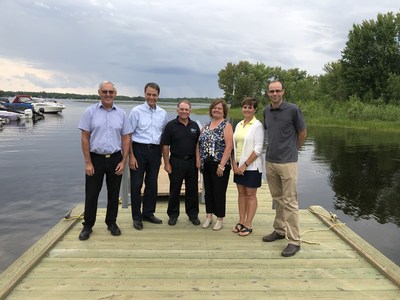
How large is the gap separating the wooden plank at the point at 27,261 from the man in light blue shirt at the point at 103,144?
1.12 feet

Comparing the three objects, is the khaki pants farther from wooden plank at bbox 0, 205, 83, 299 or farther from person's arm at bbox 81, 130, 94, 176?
wooden plank at bbox 0, 205, 83, 299

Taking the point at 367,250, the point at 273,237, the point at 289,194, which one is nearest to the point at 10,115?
the point at 273,237

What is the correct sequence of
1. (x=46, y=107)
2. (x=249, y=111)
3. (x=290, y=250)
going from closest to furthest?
(x=290, y=250) → (x=249, y=111) → (x=46, y=107)

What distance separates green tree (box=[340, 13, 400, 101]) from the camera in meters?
45.0

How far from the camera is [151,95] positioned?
464 cm

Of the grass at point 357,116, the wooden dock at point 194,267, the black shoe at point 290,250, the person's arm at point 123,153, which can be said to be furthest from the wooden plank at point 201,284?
the grass at point 357,116

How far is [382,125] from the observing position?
3086cm

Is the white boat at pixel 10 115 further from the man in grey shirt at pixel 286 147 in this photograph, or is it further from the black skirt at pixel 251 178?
the man in grey shirt at pixel 286 147

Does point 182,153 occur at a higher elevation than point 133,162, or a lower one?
higher

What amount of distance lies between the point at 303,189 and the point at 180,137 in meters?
7.31

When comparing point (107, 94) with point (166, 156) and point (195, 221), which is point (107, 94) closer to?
point (166, 156)

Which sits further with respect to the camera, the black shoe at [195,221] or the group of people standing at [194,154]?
the black shoe at [195,221]

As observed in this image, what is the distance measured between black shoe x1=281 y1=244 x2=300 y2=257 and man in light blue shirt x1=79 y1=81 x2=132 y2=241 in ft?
6.89

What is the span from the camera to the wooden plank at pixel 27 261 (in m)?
3.12
